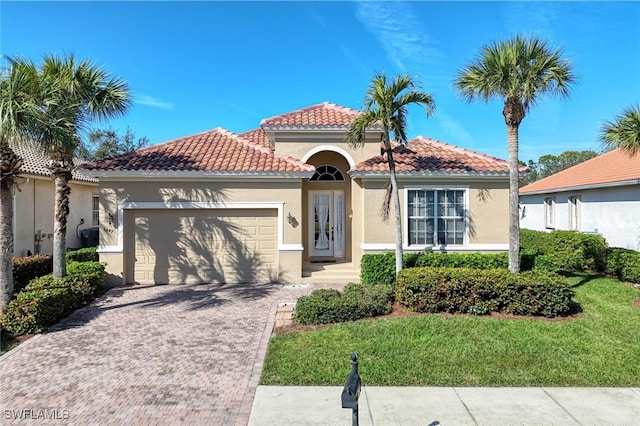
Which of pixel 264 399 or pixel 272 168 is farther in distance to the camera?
pixel 272 168

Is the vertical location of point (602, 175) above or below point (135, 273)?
above

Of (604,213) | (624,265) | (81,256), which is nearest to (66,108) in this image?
(81,256)

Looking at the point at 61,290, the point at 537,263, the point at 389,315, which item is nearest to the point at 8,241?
the point at 61,290

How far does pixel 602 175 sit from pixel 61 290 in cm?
2248

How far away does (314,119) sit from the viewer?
1431 cm

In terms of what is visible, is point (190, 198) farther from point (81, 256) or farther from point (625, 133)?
point (625, 133)

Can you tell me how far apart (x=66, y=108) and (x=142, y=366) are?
6.84m

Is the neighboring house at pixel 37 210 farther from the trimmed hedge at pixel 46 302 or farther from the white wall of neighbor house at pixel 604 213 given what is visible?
the white wall of neighbor house at pixel 604 213

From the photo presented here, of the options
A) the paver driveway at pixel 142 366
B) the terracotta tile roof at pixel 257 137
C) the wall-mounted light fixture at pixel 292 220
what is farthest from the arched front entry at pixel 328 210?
the paver driveway at pixel 142 366

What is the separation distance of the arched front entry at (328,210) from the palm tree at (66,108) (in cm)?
727

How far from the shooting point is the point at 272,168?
12.5 m

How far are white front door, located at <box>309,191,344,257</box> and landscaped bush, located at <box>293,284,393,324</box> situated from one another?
6.17 metres

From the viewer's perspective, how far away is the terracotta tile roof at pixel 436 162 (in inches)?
495

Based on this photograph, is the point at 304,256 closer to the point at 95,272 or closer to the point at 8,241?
the point at 95,272
